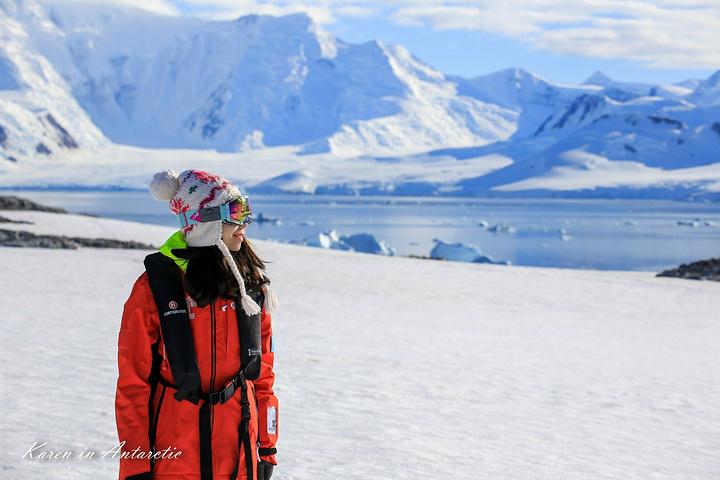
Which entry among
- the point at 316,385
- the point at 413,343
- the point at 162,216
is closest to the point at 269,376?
the point at 316,385

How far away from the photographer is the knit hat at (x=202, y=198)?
3.08 metres

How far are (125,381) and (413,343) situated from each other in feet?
23.3

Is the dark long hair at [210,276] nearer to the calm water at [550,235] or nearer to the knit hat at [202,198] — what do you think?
the knit hat at [202,198]

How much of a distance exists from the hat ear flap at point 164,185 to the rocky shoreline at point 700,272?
62.8ft

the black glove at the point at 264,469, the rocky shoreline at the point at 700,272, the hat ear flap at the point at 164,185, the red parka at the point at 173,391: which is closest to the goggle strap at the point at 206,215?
the hat ear flap at the point at 164,185

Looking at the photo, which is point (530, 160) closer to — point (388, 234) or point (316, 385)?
point (388, 234)

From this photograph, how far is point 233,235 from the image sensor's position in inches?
126

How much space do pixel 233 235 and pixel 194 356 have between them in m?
0.44

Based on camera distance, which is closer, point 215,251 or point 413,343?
point 215,251

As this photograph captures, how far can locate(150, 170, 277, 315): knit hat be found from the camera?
308cm

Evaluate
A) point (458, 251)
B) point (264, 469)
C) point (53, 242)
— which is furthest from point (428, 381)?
point (458, 251)

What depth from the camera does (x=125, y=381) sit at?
9.80ft

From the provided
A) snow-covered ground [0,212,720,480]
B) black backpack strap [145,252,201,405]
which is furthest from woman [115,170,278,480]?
snow-covered ground [0,212,720,480]

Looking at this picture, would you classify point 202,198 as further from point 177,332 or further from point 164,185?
point 177,332
